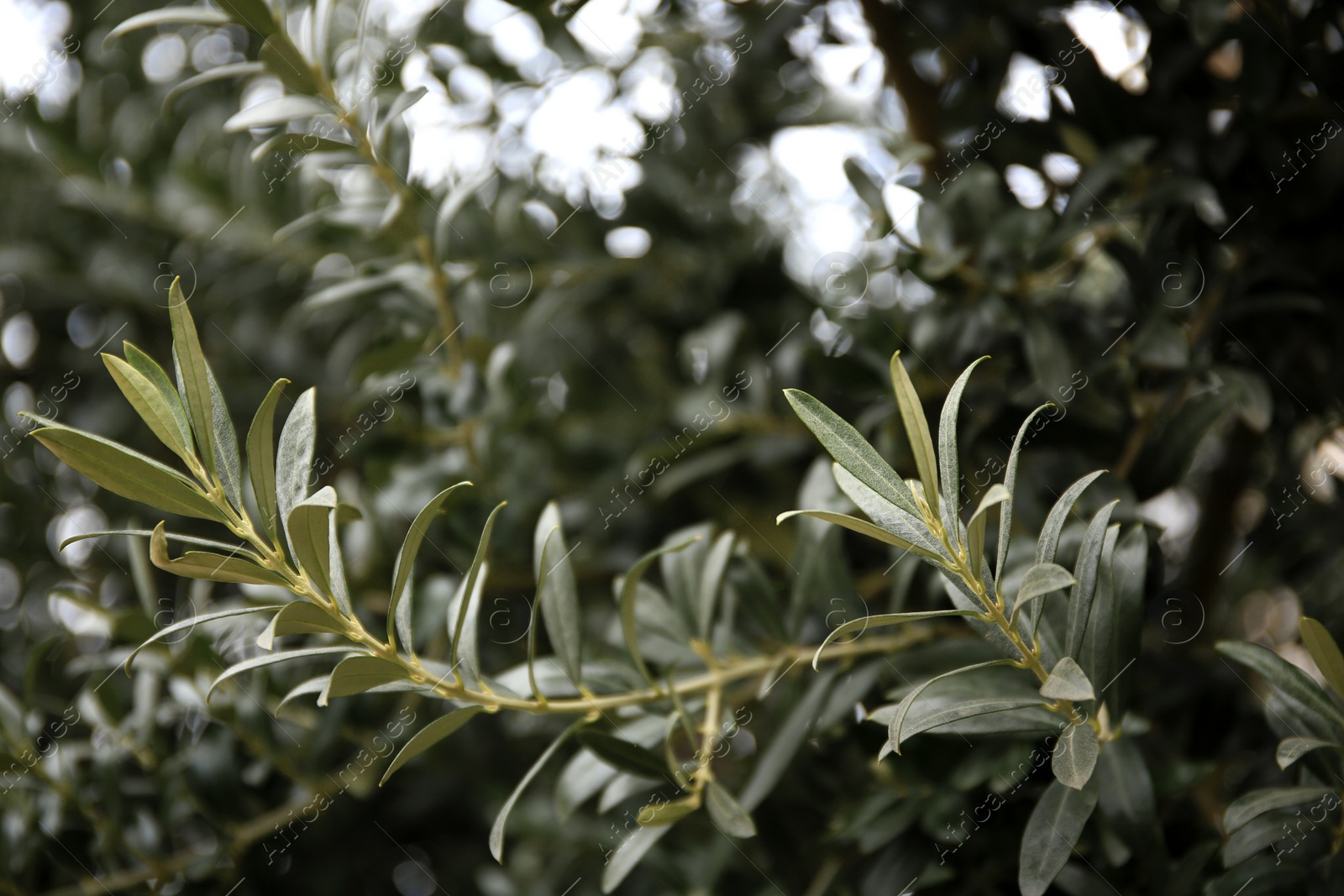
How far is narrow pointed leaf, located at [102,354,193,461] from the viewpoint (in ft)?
1.46

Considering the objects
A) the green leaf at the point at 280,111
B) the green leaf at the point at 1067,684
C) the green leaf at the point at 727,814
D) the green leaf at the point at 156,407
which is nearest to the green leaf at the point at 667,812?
the green leaf at the point at 727,814

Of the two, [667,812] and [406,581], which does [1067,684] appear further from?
[406,581]

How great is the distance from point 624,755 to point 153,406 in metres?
0.35

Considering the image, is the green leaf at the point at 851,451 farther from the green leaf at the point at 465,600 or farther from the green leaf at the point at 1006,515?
the green leaf at the point at 465,600

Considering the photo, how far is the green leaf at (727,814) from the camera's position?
0.54 metres

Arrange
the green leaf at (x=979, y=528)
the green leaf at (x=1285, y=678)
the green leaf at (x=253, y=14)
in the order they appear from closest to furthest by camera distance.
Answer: the green leaf at (x=979, y=528)
the green leaf at (x=1285, y=678)
the green leaf at (x=253, y=14)

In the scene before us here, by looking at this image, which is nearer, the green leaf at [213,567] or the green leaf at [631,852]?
the green leaf at [213,567]

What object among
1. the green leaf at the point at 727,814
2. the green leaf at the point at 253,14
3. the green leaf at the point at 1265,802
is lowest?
the green leaf at the point at 1265,802

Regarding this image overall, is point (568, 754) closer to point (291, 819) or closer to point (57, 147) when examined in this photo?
point (291, 819)

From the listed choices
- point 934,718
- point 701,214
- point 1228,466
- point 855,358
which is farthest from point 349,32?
point 1228,466

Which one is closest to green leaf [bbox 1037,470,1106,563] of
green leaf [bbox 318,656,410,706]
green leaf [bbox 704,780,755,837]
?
green leaf [bbox 704,780,755,837]

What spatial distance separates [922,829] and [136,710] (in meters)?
0.71

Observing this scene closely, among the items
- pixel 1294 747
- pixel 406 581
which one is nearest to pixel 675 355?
pixel 406 581

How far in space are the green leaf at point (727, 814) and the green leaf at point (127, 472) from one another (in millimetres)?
344
